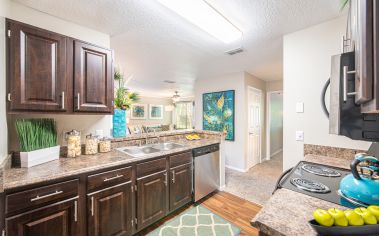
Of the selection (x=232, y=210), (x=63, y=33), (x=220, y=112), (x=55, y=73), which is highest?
(x=63, y=33)

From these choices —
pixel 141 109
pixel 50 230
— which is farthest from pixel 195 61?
pixel 141 109

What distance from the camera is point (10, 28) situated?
1.23 metres

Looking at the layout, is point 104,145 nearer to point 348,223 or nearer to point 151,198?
point 151,198

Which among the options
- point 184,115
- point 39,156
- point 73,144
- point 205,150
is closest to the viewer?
point 39,156

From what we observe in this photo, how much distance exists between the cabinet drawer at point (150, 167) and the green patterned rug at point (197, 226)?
0.68 m

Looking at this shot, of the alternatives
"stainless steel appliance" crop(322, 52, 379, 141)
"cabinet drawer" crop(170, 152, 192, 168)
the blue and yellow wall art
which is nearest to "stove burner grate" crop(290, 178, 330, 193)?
"stainless steel appliance" crop(322, 52, 379, 141)

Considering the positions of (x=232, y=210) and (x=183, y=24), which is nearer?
(x=183, y=24)

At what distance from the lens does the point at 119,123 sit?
84.9 inches

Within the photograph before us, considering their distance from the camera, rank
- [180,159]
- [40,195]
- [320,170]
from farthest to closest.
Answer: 1. [180,159]
2. [320,170]
3. [40,195]

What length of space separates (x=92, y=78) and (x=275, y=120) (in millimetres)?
5552

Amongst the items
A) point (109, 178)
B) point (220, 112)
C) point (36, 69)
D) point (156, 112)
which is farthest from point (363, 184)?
point (156, 112)

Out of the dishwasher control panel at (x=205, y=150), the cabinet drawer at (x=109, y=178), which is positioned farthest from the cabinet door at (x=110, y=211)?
the dishwasher control panel at (x=205, y=150)

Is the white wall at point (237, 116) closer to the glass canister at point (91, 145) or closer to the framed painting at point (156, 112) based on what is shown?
the glass canister at point (91, 145)

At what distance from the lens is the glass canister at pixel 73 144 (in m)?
1.61
